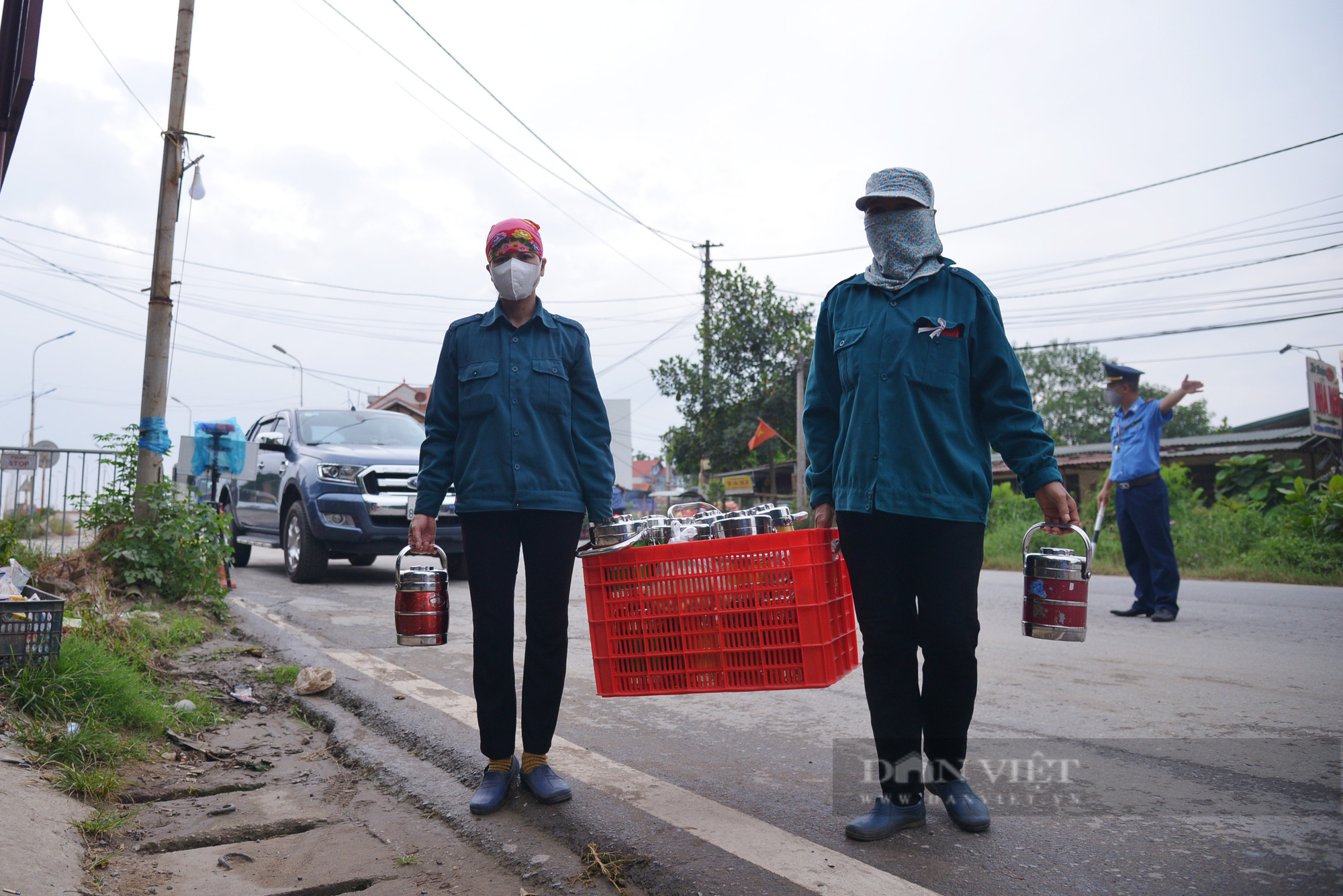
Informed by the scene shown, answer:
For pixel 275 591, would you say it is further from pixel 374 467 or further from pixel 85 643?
pixel 85 643

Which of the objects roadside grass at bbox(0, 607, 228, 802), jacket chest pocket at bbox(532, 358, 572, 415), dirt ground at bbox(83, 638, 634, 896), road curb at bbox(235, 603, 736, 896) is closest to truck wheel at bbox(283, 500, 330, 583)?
roadside grass at bbox(0, 607, 228, 802)

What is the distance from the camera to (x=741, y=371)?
27.9 meters

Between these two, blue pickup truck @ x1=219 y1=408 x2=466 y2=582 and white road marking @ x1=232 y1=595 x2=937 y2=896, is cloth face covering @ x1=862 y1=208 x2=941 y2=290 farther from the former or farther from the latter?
blue pickup truck @ x1=219 y1=408 x2=466 y2=582

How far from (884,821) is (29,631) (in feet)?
11.2

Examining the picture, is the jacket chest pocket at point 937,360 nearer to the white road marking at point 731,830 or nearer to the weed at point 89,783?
the white road marking at point 731,830

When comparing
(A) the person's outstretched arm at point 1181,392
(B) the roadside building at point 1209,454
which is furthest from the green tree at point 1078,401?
(A) the person's outstretched arm at point 1181,392

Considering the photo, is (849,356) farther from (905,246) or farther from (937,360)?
(905,246)

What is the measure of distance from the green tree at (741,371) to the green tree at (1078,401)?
117 feet

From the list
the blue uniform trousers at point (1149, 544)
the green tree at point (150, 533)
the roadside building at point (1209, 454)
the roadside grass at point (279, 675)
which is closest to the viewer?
the roadside grass at point (279, 675)

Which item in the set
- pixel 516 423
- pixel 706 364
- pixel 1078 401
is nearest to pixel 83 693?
pixel 516 423

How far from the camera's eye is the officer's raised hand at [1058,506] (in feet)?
8.66

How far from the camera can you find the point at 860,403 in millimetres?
2744

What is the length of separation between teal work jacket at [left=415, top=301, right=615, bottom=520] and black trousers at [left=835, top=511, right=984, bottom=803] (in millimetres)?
908

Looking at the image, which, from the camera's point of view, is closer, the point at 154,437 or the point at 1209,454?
the point at 154,437
